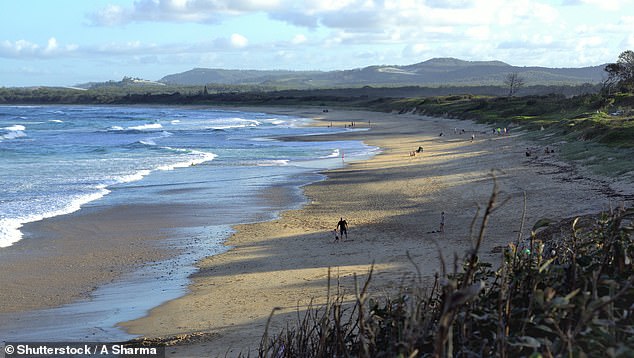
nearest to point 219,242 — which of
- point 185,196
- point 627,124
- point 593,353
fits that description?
point 185,196

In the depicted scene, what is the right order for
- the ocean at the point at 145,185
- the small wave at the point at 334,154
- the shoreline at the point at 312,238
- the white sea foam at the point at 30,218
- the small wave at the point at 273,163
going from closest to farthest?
the shoreline at the point at 312,238, the ocean at the point at 145,185, the white sea foam at the point at 30,218, the small wave at the point at 273,163, the small wave at the point at 334,154

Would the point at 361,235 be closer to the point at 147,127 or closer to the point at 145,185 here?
Result: the point at 145,185

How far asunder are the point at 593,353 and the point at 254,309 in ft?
25.0

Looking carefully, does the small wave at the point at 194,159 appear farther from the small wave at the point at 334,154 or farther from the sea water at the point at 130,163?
the small wave at the point at 334,154

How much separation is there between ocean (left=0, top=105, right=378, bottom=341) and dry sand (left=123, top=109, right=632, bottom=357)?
0.70 meters

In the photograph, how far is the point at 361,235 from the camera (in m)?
16.7

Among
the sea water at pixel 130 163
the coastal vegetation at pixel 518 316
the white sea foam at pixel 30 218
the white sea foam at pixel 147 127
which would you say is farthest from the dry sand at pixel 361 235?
the white sea foam at pixel 147 127

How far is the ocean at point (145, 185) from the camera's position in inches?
437

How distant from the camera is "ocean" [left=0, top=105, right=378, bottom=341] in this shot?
11094 mm

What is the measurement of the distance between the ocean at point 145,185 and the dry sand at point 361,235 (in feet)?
2.28

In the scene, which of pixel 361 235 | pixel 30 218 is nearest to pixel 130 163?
pixel 30 218

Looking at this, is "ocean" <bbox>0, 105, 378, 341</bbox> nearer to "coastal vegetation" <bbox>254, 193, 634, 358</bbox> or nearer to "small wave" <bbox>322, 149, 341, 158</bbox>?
"small wave" <bbox>322, 149, 341, 158</bbox>

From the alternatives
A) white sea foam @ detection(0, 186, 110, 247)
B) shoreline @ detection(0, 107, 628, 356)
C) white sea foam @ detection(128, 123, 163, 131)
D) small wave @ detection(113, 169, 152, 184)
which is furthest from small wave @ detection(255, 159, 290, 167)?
white sea foam @ detection(128, 123, 163, 131)

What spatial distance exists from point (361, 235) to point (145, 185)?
507 inches
